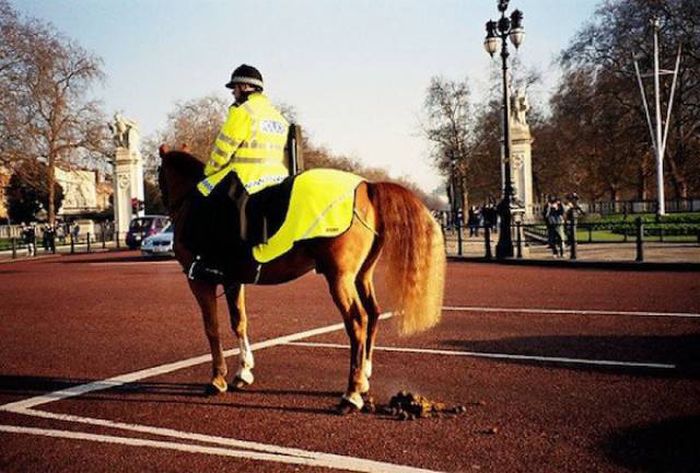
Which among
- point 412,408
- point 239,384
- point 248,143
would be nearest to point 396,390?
point 412,408

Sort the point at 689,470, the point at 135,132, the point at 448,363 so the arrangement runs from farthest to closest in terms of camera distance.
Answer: the point at 135,132 < the point at 448,363 < the point at 689,470

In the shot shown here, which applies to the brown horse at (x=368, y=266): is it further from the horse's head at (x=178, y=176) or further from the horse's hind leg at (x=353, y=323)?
the horse's head at (x=178, y=176)

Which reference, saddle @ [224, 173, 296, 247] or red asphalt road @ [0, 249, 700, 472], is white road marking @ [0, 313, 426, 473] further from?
saddle @ [224, 173, 296, 247]

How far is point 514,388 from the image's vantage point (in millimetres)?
5344

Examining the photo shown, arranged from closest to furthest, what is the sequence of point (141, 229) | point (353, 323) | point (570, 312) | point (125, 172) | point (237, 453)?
point (237, 453) → point (353, 323) → point (570, 312) → point (141, 229) → point (125, 172)

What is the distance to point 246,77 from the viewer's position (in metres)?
5.43

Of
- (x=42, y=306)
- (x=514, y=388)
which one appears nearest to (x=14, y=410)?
(x=514, y=388)

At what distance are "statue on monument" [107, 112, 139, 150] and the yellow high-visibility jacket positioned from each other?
40.9m

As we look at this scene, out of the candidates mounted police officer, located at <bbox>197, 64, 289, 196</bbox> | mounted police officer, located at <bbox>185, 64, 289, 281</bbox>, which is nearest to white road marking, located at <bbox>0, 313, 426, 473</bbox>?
mounted police officer, located at <bbox>185, 64, 289, 281</bbox>

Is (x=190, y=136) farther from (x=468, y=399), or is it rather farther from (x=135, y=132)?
(x=468, y=399)

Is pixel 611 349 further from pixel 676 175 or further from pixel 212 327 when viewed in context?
pixel 676 175

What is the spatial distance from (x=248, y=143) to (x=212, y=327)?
1.71m

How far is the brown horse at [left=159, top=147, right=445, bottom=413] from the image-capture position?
5.00 meters

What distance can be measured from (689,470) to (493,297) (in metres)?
7.67
